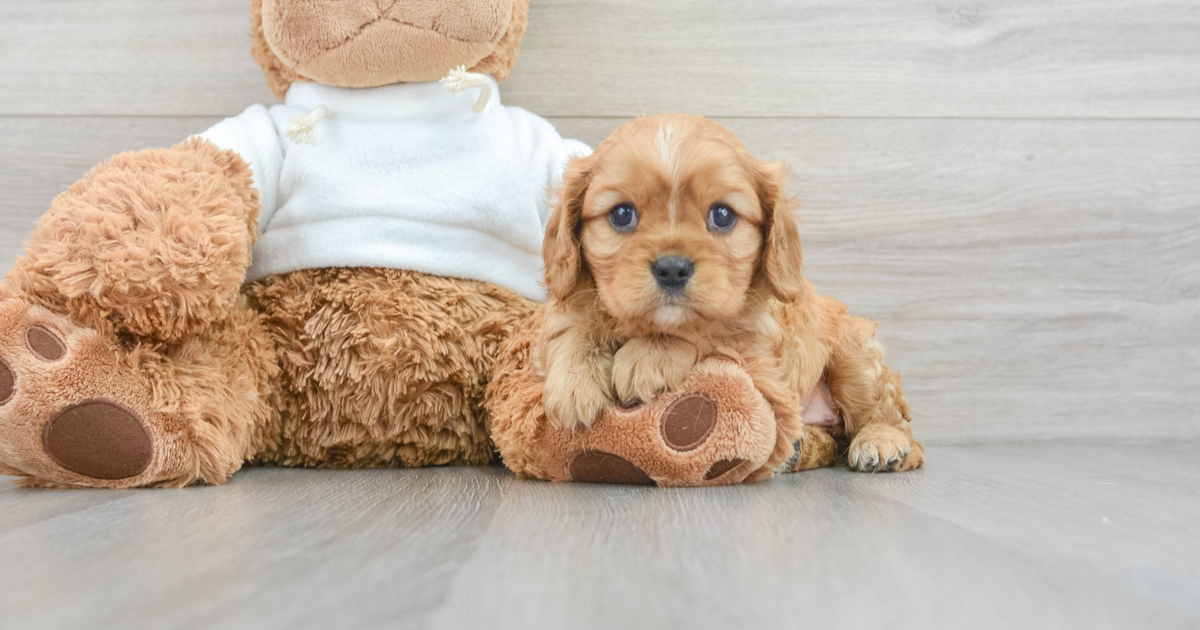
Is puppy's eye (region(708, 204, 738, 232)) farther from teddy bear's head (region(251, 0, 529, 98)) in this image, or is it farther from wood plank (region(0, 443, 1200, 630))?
teddy bear's head (region(251, 0, 529, 98))

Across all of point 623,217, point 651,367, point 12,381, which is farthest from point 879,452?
point 12,381

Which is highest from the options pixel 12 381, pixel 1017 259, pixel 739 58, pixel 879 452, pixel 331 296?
pixel 739 58

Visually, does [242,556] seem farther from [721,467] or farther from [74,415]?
[721,467]

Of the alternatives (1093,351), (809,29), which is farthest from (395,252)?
(1093,351)

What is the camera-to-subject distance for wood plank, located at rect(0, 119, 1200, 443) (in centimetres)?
192

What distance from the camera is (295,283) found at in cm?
146

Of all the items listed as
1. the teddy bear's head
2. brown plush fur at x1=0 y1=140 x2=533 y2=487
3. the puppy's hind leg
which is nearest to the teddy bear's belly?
brown plush fur at x1=0 y1=140 x2=533 y2=487

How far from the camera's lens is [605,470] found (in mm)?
1242

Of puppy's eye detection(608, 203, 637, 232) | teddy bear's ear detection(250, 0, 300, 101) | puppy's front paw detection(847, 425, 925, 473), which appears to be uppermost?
teddy bear's ear detection(250, 0, 300, 101)

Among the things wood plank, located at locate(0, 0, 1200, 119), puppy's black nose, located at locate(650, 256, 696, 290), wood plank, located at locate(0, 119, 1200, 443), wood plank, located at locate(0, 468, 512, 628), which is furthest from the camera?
wood plank, located at locate(0, 119, 1200, 443)

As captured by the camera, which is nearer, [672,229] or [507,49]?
Answer: [672,229]

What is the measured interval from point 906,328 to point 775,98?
23.4 inches

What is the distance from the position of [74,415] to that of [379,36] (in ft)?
2.42

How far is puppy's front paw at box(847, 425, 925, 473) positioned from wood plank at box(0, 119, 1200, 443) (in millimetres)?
444
